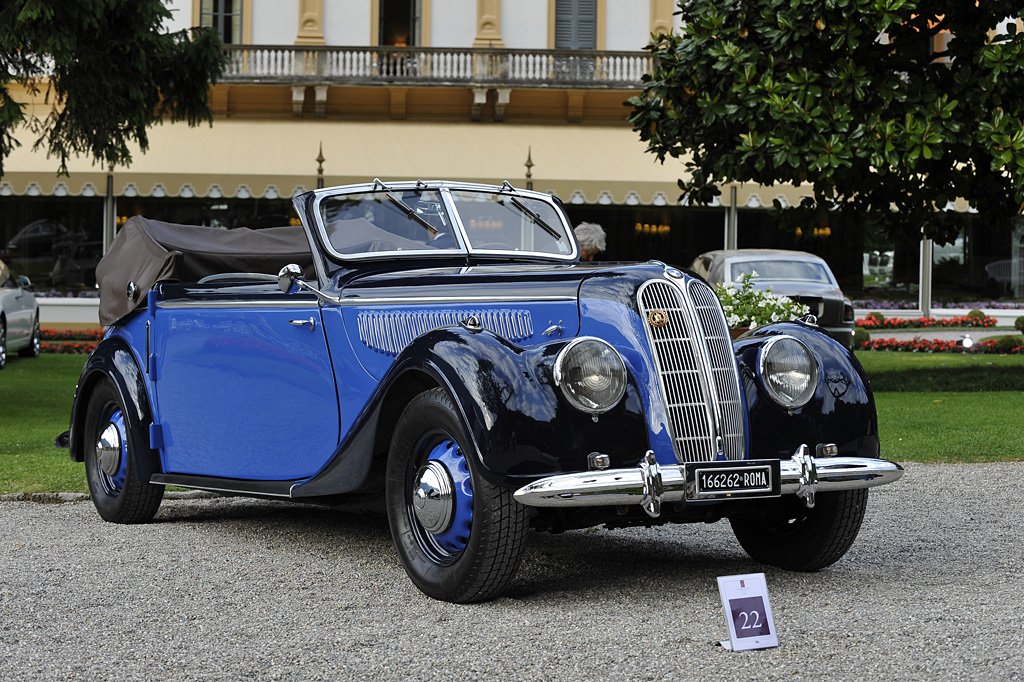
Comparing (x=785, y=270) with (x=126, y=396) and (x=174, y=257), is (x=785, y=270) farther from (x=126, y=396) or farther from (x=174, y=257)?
(x=126, y=396)

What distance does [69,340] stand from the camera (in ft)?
73.2

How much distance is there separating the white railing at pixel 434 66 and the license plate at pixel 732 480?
21583 mm

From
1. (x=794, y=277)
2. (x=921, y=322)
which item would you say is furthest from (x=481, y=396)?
(x=921, y=322)

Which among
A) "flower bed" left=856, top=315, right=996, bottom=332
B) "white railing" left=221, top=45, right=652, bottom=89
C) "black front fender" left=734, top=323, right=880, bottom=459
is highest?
"white railing" left=221, top=45, right=652, bottom=89

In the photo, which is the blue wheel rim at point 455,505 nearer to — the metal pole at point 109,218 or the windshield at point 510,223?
the windshield at point 510,223

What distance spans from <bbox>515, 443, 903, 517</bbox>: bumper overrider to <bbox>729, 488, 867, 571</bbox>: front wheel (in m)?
0.31

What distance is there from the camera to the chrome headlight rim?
186 inches

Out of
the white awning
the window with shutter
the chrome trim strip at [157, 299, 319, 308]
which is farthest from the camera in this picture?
the window with shutter

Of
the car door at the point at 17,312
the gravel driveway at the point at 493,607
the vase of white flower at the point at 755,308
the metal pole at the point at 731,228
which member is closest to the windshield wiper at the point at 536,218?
the gravel driveway at the point at 493,607

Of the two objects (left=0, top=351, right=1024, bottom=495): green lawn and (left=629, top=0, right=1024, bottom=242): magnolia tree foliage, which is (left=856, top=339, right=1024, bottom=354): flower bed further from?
(left=629, top=0, right=1024, bottom=242): magnolia tree foliage

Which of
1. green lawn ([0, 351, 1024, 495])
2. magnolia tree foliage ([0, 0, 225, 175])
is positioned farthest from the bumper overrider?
magnolia tree foliage ([0, 0, 225, 175])

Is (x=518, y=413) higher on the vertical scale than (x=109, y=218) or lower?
lower

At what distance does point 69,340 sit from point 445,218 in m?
17.6

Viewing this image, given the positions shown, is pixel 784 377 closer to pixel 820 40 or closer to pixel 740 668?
pixel 740 668
